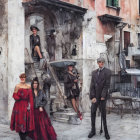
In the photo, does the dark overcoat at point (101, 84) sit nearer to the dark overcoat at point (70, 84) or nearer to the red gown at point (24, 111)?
the red gown at point (24, 111)

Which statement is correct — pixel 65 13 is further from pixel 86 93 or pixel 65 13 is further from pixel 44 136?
pixel 44 136

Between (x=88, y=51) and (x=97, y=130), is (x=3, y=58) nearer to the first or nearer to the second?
(x=97, y=130)

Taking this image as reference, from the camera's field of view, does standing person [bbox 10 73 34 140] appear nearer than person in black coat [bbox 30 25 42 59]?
Yes

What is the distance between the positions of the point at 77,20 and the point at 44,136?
749 cm

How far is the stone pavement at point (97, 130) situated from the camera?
321 inches

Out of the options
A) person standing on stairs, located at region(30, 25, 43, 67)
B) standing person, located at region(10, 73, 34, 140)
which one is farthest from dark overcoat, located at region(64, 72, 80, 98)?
standing person, located at region(10, 73, 34, 140)

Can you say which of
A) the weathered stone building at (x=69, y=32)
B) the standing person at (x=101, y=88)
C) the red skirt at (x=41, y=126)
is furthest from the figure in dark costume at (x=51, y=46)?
the red skirt at (x=41, y=126)

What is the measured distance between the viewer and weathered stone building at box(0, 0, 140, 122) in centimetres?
1040

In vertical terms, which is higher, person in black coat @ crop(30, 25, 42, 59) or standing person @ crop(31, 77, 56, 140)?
person in black coat @ crop(30, 25, 42, 59)

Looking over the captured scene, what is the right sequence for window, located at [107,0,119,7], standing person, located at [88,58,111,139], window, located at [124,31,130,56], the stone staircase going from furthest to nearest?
window, located at [124,31,130,56] < window, located at [107,0,119,7] < the stone staircase < standing person, located at [88,58,111,139]

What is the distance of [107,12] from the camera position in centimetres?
1534

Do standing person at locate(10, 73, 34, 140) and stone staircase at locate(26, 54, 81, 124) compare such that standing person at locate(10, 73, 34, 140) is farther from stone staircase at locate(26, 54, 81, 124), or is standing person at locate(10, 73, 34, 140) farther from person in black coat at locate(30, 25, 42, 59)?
person in black coat at locate(30, 25, 42, 59)

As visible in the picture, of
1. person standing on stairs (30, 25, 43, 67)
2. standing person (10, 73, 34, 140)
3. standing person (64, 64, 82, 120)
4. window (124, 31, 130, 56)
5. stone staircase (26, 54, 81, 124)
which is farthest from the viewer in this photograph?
window (124, 31, 130, 56)

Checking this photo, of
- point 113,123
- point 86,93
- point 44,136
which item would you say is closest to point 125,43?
point 86,93
